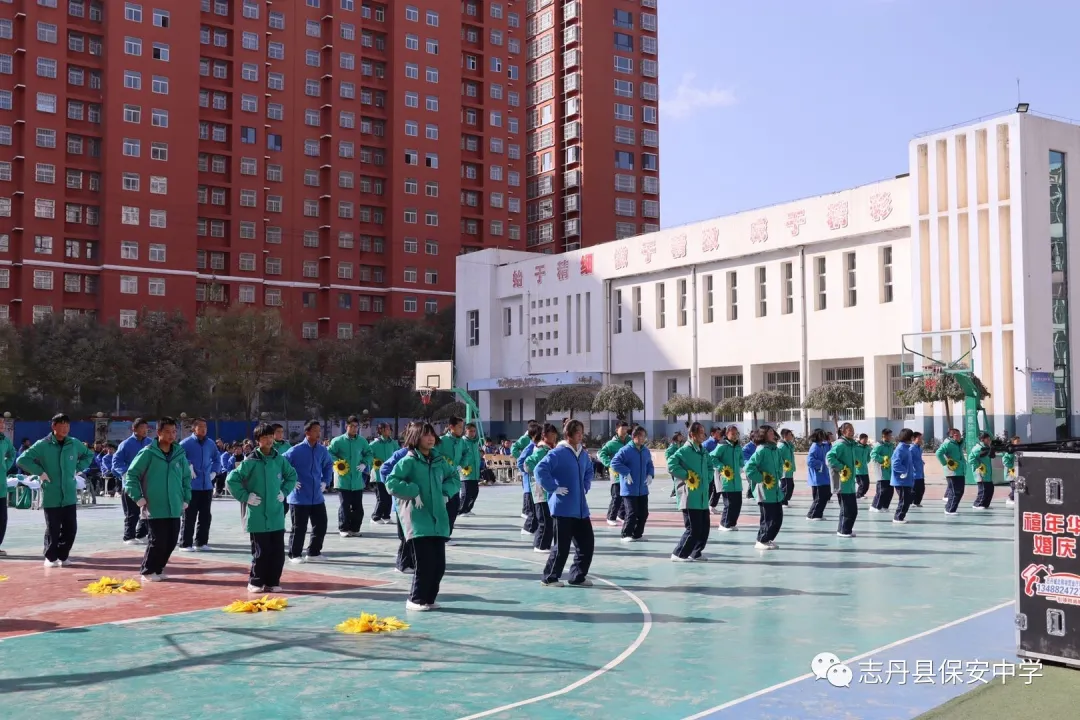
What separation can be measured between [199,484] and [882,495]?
13.9 meters

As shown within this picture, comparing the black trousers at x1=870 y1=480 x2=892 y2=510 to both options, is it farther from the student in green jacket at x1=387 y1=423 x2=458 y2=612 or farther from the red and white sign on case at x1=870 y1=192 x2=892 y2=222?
the red and white sign on case at x1=870 y1=192 x2=892 y2=222

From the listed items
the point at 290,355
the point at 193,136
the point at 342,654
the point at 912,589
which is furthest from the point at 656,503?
the point at 193,136

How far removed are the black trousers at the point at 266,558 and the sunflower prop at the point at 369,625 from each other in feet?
7.60

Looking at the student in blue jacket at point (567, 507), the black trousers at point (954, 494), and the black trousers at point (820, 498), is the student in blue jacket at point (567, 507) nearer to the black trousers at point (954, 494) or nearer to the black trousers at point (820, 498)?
the black trousers at point (820, 498)

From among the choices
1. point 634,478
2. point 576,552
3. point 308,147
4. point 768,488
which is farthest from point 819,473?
point 308,147

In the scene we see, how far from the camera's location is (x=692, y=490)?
13.5 m

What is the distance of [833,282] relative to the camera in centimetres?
4316

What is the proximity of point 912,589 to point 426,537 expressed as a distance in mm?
5218

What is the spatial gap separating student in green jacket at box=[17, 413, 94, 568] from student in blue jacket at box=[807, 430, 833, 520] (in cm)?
1205

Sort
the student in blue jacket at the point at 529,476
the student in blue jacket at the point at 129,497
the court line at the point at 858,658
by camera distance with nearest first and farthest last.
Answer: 1. the court line at the point at 858,658
2. the student in blue jacket at the point at 129,497
3. the student in blue jacket at the point at 529,476

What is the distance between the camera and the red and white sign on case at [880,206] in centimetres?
4075

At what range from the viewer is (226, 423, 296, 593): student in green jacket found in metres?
11.2

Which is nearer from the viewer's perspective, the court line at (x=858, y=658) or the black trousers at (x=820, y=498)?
the court line at (x=858, y=658)

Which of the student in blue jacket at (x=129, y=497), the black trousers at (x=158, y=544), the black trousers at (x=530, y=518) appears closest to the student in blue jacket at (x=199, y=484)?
the student in blue jacket at (x=129, y=497)
